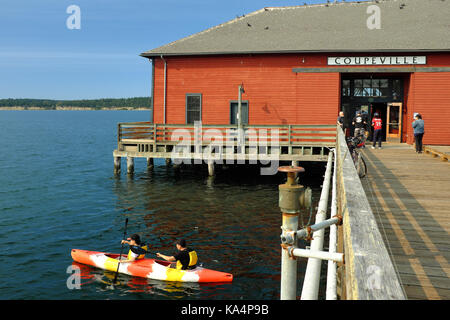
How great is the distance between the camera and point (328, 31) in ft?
86.8

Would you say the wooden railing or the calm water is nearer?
the calm water

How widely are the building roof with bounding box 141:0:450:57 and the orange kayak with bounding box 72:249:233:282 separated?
16.1m

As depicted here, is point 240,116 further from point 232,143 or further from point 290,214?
point 290,214

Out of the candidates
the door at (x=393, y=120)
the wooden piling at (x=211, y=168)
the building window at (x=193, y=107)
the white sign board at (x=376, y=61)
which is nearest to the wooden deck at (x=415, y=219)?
the white sign board at (x=376, y=61)

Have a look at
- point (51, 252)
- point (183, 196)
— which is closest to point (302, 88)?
point (183, 196)

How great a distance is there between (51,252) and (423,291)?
1198cm

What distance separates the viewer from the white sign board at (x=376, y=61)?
23.5 metres

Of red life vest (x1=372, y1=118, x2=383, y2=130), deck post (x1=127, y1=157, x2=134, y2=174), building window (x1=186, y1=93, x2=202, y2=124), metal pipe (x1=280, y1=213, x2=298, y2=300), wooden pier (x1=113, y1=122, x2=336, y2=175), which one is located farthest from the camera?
building window (x1=186, y1=93, x2=202, y2=124)

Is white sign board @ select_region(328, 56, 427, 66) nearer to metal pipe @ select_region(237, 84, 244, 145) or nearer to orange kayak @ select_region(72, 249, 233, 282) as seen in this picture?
metal pipe @ select_region(237, 84, 244, 145)

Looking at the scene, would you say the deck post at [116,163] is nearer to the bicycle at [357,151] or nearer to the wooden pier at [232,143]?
the wooden pier at [232,143]

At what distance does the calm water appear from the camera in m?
10.8

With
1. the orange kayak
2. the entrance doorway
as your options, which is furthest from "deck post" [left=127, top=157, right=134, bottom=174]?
the orange kayak
